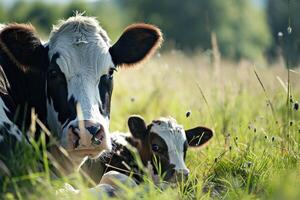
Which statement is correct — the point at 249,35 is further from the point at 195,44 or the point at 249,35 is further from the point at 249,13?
the point at 195,44

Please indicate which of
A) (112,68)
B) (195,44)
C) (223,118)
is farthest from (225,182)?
(195,44)

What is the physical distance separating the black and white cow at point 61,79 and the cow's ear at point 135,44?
46 millimetres

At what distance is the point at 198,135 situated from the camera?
8.39 metres

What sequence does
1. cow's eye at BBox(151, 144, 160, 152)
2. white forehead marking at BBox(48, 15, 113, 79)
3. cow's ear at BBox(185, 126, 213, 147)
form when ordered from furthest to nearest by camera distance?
cow's ear at BBox(185, 126, 213, 147)
cow's eye at BBox(151, 144, 160, 152)
white forehead marking at BBox(48, 15, 113, 79)

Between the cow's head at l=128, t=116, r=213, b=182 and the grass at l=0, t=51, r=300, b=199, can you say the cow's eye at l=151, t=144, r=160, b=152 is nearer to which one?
the cow's head at l=128, t=116, r=213, b=182

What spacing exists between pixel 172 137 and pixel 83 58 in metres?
1.47

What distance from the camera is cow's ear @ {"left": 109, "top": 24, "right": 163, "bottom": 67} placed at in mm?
7809

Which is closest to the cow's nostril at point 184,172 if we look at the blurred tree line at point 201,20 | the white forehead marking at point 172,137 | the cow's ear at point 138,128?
the white forehead marking at point 172,137

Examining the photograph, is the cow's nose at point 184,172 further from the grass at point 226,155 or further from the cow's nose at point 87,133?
the cow's nose at point 87,133

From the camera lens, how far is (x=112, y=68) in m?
7.36

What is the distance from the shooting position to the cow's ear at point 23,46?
7.19m

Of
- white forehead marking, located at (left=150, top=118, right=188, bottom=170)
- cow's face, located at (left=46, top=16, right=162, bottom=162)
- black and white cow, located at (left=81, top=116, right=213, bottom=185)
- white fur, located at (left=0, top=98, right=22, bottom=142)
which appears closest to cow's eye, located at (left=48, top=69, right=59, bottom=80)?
cow's face, located at (left=46, top=16, right=162, bottom=162)

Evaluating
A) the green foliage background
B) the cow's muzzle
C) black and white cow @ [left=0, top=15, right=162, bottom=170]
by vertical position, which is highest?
black and white cow @ [left=0, top=15, right=162, bottom=170]

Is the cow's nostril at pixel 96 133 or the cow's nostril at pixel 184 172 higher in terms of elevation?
the cow's nostril at pixel 96 133
